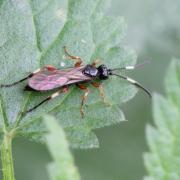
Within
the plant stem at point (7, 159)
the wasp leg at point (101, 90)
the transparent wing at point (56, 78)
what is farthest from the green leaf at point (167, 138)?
the transparent wing at point (56, 78)

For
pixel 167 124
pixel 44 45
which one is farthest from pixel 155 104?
pixel 44 45

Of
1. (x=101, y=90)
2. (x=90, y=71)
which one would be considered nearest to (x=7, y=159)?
(x=101, y=90)

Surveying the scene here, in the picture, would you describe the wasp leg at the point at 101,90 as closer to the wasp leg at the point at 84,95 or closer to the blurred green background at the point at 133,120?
the wasp leg at the point at 84,95

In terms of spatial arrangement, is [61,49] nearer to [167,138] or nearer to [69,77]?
[69,77]

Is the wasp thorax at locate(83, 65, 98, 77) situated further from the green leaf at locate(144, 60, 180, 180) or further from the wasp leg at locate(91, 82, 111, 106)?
the green leaf at locate(144, 60, 180, 180)

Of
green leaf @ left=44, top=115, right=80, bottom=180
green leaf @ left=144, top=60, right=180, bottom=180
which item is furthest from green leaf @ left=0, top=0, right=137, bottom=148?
green leaf @ left=44, top=115, right=80, bottom=180

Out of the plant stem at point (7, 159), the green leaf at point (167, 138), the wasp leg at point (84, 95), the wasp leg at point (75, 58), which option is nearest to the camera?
the green leaf at point (167, 138)
